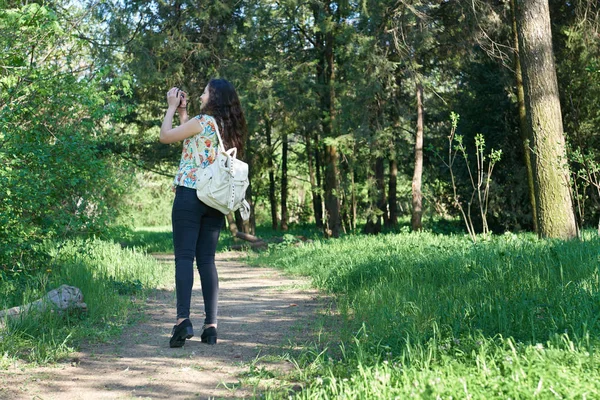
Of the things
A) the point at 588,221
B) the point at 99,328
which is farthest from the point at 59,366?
the point at 588,221

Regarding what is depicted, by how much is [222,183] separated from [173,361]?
1.40 metres

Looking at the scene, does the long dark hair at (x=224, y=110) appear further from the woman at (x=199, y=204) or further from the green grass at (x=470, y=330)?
the green grass at (x=470, y=330)

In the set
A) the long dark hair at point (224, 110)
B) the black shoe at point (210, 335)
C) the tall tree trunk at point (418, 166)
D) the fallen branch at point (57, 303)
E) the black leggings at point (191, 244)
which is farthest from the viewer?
the tall tree trunk at point (418, 166)

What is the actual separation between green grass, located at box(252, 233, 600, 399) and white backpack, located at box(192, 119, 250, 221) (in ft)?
4.48

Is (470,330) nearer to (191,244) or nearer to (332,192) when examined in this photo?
(191,244)

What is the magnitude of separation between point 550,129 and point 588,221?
998 centimetres

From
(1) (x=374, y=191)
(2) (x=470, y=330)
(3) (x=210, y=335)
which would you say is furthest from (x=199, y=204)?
(1) (x=374, y=191)

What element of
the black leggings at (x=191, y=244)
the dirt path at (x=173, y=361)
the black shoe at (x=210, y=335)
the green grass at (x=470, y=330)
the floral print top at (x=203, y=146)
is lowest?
the dirt path at (x=173, y=361)

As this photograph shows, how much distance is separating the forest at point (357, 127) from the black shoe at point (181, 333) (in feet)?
3.86

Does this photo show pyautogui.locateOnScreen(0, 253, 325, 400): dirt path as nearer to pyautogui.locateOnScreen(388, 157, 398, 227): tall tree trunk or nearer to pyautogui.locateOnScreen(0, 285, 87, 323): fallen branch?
pyautogui.locateOnScreen(0, 285, 87, 323): fallen branch

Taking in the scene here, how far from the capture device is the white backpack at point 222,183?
4.84 meters

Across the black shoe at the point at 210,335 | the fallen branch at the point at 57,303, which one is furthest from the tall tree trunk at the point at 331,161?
the black shoe at the point at 210,335

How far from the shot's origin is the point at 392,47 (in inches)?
636

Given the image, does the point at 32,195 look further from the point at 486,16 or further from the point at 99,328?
the point at 486,16
